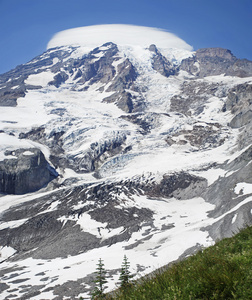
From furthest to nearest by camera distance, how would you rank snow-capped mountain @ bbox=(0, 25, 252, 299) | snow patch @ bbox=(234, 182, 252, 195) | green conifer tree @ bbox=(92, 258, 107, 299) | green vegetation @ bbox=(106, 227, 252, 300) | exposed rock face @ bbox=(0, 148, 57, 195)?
1. exposed rock face @ bbox=(0, 148, 57, 195)
2. snow patch @ bbox=(234, 182, 252, 195)
3. snow-capped mountain @ bbox=(0, 25, 252, 299)
4. green conifer tree @ bbox=(92, 258, 107, 299)
5. green vegetation @ bbox=(106, 227, 252, 300)

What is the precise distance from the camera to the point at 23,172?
14500 centimetres

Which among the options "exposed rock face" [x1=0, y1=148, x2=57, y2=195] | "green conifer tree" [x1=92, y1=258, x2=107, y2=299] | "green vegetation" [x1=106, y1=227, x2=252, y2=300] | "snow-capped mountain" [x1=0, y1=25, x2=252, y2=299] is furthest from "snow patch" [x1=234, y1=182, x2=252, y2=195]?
"exposed rock face" [x1=0, y1=148, x2=57, y2=195]

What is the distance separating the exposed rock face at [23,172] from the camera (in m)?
142

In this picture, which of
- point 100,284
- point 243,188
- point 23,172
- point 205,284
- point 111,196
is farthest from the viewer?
point 23,172

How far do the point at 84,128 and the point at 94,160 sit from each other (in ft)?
88.7

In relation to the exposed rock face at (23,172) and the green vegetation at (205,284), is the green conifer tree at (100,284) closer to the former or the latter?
the green vegetation at (205,284)

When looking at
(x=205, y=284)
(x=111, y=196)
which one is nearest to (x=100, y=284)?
(x=205, y=284)

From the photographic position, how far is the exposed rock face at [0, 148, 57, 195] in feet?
468

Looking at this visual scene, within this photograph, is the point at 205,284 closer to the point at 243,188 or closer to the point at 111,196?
the point at 243,188

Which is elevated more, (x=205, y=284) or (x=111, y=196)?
(x=205, y=284)

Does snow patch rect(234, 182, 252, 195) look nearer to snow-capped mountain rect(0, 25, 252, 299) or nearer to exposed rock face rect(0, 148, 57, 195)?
snow-capped mountain rect(0, 25, 252, 299)

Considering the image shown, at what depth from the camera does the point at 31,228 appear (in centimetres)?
9181

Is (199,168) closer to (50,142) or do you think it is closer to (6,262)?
(6,262)

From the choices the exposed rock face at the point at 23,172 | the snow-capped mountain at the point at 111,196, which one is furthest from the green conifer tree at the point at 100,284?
the exposed rock face at the point at 23,172
